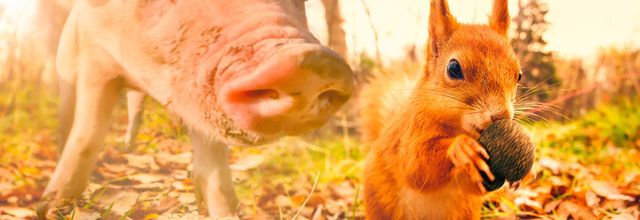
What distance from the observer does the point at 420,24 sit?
6.06ft

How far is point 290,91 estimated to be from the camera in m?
1.55

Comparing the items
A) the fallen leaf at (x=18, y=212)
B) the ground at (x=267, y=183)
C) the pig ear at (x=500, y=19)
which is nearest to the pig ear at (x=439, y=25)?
the pig ear at (x=500, y=19)

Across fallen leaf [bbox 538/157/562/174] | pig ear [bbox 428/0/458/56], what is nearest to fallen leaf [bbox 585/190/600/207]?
fallen leaf [bbox 538/157/562/174]

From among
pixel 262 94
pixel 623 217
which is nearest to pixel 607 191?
pixel 623 217

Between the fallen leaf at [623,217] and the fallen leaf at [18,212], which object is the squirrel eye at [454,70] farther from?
the fallen leaf at [18,212]

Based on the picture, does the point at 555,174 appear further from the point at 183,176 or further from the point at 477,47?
the point at 183,176

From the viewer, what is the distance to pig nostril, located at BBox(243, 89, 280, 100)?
1.59m

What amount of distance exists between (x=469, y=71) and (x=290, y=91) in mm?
507

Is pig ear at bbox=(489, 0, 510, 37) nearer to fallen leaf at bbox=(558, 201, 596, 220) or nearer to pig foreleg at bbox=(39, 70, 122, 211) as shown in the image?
fallen leaf at bbox=(558, 201, 596, 220)

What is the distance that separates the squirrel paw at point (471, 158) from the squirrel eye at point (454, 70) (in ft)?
0.54

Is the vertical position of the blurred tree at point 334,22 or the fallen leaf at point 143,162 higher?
the blurred tree at point 334,22

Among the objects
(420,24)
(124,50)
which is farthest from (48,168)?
(420,24)

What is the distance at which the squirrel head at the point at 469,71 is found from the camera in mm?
1369

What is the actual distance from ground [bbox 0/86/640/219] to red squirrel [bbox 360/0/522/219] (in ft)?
1.18
